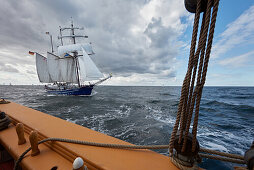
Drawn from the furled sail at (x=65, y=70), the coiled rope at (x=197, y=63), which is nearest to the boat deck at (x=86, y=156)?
the coiled rope at (x=197, y=63)

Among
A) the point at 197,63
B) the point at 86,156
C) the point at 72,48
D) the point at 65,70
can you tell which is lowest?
the point at 86,156

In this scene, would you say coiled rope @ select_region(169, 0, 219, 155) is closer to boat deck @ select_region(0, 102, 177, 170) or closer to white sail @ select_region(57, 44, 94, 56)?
boat deck @ select_region(0, 102, 177, 170)

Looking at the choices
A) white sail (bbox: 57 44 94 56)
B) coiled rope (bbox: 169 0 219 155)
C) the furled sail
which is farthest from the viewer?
the furled sail

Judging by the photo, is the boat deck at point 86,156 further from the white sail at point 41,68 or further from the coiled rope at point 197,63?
the white sail at point 41,68

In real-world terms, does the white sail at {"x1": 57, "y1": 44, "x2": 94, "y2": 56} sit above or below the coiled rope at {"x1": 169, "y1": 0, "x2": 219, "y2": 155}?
above

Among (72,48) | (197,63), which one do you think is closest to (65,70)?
(72,48)

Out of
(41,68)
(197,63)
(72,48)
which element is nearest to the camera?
(197,63)

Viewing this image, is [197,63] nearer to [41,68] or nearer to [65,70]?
[65,70]

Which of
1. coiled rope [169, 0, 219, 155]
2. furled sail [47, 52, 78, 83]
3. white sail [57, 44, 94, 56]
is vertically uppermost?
white sail [57, 44, 94, 56]

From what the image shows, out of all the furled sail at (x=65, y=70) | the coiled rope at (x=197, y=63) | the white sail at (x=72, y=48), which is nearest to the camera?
the coiled rope at (x=197, y=63)

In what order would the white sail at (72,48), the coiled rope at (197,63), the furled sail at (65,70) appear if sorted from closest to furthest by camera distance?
1. the coiled rope at (197,63)
2. the white sail at (72,48)
3. the furled sail at (65,70)

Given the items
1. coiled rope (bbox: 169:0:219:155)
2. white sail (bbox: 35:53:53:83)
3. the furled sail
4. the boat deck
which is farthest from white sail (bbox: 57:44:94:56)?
coiled rope (bbox: 169:0:219:155)

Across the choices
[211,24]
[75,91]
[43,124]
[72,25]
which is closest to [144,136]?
[43,124]

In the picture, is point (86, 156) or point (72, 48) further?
point (72, 48)
